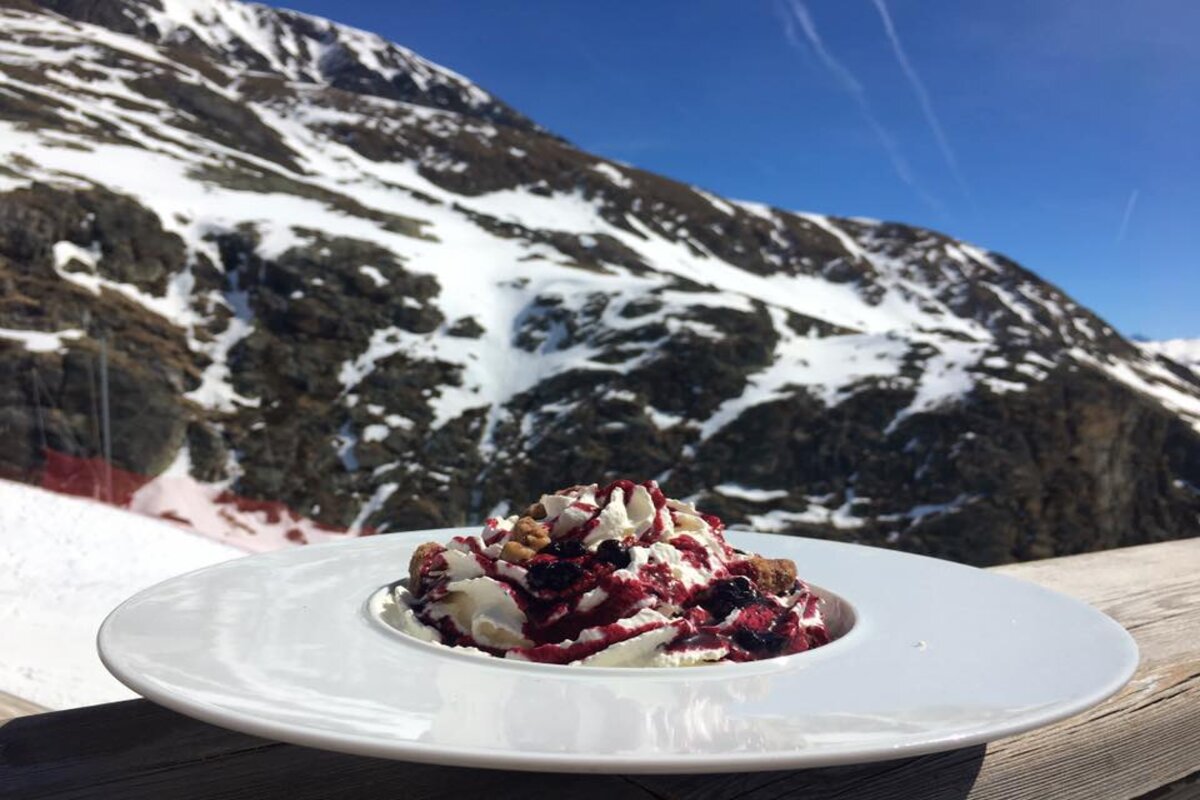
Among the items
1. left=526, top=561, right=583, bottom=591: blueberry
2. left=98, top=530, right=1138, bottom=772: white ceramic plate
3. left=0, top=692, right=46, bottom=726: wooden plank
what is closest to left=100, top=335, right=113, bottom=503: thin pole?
left=0, top=692, right=46, bottom=726: wooden plank

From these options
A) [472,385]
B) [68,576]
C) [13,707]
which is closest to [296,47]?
[472,385]

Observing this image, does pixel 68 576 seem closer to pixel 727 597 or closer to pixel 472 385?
pixel 727 597

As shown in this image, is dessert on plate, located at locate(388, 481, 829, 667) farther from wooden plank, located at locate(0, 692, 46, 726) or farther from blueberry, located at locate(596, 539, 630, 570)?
wooden plank, located at locate(0, 692, 46, 726)

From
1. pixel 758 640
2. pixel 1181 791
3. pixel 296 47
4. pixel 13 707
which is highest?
pixel 296 47

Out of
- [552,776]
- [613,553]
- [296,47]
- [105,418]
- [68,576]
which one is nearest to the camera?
[552,776]

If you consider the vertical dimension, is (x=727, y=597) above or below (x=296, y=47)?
below

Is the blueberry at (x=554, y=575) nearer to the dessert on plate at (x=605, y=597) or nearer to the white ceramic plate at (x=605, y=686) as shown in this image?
the dessert on plate at (x=605, y=597)
